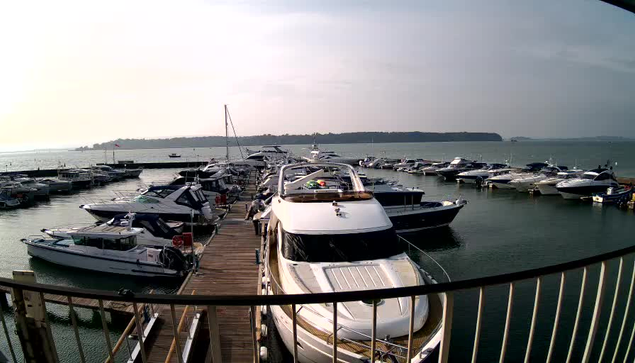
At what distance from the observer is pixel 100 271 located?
1532cm

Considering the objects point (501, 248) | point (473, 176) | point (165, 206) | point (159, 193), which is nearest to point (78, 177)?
point (159, 193)

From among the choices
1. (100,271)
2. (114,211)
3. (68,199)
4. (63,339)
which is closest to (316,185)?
(100,271)

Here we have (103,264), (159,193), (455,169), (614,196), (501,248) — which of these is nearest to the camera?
(103,264)

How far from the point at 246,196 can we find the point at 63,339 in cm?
2083

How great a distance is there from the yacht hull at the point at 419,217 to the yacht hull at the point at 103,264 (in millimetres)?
12747

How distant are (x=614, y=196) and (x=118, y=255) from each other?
36178 mm

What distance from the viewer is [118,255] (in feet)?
49.1

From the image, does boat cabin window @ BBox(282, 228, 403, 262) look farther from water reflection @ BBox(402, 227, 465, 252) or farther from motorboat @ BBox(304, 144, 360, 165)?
motorboat @ BBox(304, 144, 360, 165)

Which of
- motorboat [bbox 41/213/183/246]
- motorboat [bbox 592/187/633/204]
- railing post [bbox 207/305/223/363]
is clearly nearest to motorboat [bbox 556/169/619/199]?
motorboat [bbox 592/187/633/204]

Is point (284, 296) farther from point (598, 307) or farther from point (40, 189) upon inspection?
point (40, 189)

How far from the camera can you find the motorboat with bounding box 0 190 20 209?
33.3 meters

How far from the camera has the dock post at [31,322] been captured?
236 cm

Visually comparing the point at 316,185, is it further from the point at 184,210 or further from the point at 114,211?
the point at 114,211

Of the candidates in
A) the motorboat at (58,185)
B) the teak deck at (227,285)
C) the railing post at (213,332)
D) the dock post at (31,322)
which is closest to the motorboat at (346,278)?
the teak deck at (227,285)
